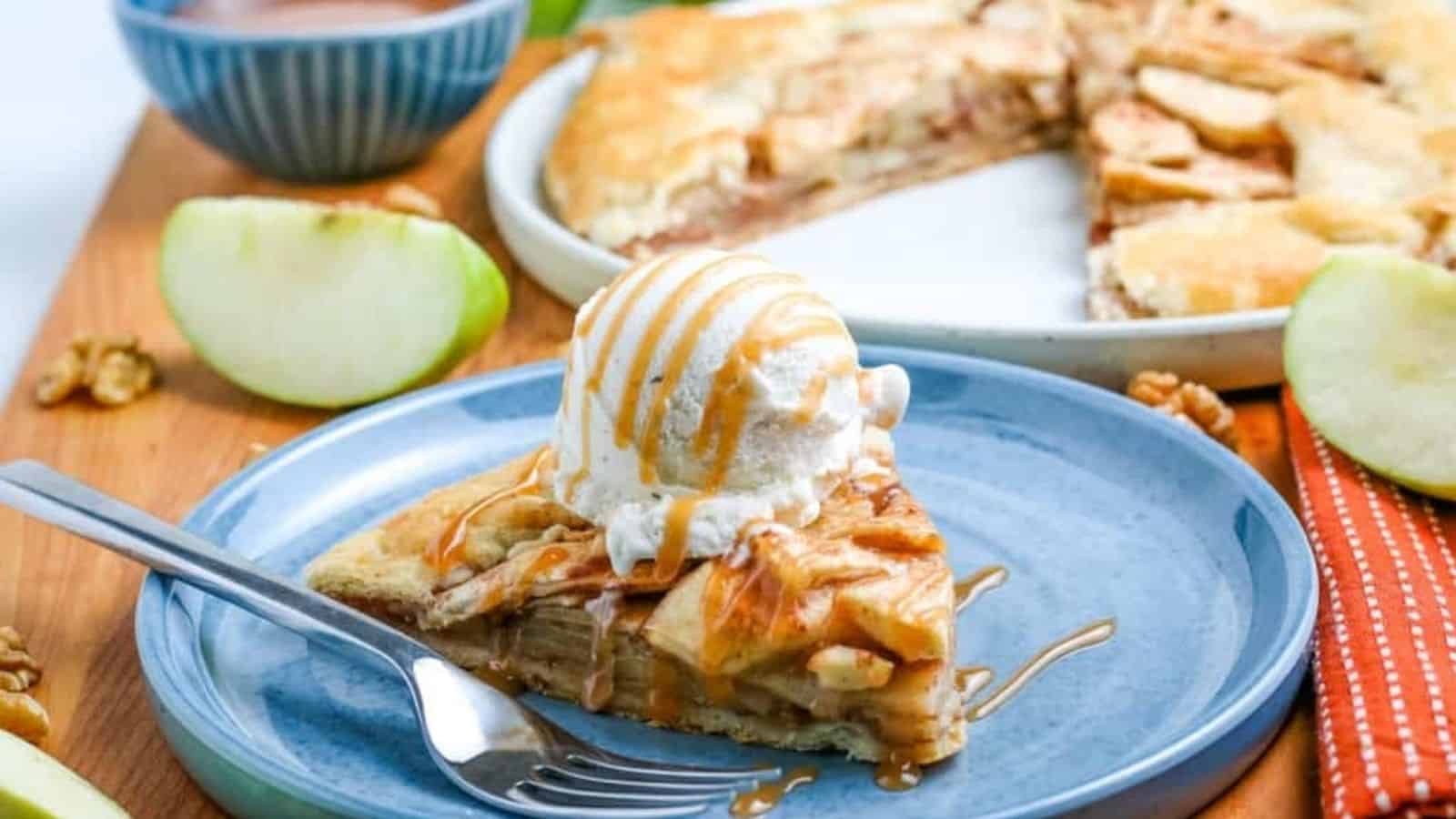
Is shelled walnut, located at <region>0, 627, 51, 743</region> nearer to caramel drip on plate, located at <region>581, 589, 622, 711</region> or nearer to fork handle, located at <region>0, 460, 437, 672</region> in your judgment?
fork handle, located at <region>0, 460, 437, 672</region>

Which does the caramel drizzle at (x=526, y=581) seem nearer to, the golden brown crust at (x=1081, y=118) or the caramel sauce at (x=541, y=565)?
the caramel sauce at (x=541, y=565)

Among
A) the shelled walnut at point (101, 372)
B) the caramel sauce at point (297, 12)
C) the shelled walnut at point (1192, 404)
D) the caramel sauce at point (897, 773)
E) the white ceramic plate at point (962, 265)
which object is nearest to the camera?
the caramel sauce at point (897, 773)

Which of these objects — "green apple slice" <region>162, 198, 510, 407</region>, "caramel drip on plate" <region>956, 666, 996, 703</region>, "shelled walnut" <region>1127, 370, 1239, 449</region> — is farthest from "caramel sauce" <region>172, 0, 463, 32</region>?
"caramel drip on plate" <region>956, 666, 996, 703</region>

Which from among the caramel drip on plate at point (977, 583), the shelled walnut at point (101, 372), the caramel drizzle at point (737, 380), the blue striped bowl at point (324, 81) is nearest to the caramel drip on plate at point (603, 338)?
the caramel drizzle at point (737, 380)

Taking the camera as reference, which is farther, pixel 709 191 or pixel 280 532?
pixel 709 191

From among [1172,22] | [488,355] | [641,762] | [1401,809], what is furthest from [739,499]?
[1172,22]

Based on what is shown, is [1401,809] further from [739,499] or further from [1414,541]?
[739,499]
